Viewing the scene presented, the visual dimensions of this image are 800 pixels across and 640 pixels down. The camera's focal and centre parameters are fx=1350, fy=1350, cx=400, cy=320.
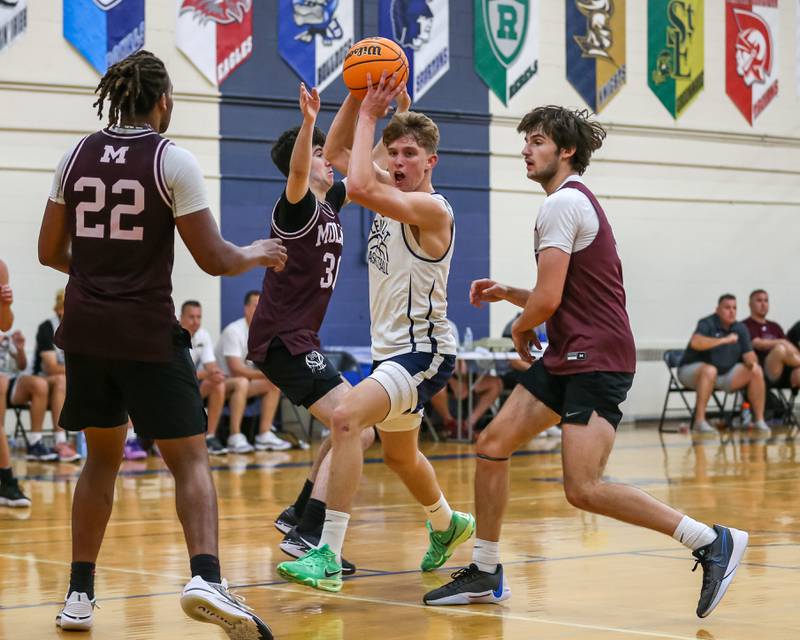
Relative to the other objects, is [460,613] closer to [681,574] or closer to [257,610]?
[257,610]

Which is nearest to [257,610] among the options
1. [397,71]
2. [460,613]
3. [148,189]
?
[460,613]

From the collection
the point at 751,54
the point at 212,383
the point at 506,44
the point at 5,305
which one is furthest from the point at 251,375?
the point at 751,54

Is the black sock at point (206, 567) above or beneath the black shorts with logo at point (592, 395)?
beneath

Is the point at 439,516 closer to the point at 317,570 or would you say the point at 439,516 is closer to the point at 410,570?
the point at 410,570

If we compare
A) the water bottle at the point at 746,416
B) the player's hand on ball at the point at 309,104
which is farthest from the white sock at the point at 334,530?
the water bottle at the point at 746,416

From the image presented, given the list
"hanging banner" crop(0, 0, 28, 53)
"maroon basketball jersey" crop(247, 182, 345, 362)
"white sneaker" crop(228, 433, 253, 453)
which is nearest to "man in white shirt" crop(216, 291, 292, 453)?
"white sneaker" crop(228, 433, 253, 453)

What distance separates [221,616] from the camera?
3969mm

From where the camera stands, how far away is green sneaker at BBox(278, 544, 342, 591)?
4914mm

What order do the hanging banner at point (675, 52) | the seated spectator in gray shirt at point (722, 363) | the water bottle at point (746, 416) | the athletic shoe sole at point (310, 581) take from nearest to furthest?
the athletic shoe sole at point (310, 581) → the seated spectator in gray shirt at point (722, 363) → the water bottle at point (746, 416) → the hanging banner at point (675, 52)

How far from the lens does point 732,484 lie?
9.25 metres

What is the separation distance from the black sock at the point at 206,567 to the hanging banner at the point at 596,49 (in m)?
12.7

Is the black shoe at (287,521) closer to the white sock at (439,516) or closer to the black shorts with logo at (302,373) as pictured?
the black shorts with logo at (302,373)

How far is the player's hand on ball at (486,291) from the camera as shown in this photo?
16.5ft

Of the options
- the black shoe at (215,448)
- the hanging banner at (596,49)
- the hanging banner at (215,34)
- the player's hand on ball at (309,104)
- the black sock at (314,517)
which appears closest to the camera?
the player's hand on ball at (309,104)
